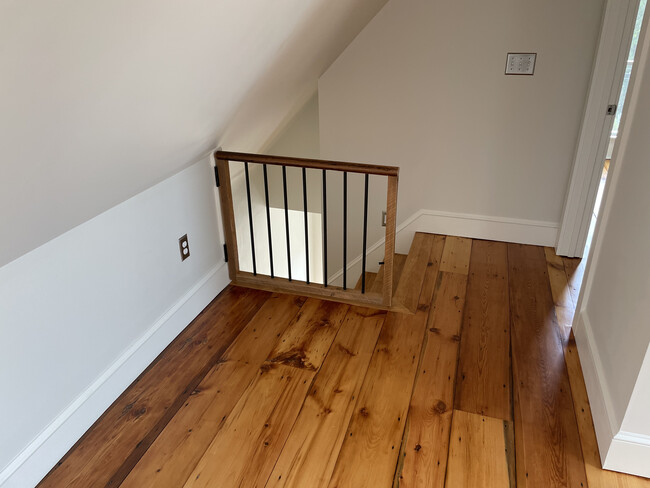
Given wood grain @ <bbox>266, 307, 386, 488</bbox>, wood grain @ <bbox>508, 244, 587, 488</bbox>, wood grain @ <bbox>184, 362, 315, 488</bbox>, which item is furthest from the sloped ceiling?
wood grain @ <bbox>508, 244, 587, 488</bbox>

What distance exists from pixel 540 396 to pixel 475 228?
4.96 ft

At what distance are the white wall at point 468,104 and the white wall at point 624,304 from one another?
3.26 ft

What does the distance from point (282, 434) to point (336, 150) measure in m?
2.06

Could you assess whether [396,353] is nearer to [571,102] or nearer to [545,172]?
[545,172]

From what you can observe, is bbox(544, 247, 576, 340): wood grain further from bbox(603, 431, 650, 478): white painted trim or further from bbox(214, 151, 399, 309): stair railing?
bbox(214, 151, 399, 309): stair railing

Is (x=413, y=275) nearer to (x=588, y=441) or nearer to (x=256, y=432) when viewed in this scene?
(x=588, y=441)

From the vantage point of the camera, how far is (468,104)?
3055 millimetres

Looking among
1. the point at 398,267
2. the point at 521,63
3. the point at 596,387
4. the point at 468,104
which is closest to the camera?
the point at 596,387

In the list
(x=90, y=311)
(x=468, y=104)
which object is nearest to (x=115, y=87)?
(x=90, y=311)

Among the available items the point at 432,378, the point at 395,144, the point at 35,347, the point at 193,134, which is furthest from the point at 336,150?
the point at 35,347

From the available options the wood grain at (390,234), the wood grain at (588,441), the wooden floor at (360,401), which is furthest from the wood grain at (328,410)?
the wood grain at (588,441)

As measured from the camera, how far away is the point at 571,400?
200cm

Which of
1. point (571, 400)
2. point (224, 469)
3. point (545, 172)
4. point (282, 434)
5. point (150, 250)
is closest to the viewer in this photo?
point (224, 469)

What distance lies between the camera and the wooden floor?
5.61 ft
